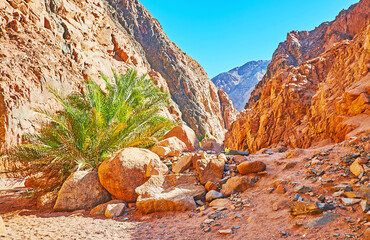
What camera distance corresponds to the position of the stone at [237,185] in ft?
11.3

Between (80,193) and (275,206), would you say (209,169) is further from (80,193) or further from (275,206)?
(80,193)

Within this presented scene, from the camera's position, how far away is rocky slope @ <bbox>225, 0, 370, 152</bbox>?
652 centimetres

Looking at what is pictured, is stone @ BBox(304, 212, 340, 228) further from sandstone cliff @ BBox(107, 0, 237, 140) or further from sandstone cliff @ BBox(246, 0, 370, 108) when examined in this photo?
sandstone cliff @ BBox(107, 0, 237, 140)

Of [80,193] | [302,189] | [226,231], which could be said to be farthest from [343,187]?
[80,193]

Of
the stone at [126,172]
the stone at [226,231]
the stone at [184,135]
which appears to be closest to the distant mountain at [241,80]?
the stone at [184,135]

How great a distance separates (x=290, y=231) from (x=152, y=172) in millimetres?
2766

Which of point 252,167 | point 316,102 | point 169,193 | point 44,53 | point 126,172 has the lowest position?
point 169,193

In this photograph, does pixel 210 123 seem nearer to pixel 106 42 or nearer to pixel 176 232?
pixel 106 42

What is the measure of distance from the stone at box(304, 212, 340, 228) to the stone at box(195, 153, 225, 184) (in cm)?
203

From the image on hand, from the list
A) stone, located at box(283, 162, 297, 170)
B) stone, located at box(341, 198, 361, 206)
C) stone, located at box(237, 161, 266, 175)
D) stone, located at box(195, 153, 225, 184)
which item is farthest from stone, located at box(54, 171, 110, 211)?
stone, located at box(341, 198, 361, 206)

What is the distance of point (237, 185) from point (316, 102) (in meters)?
9.79

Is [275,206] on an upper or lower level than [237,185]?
lower

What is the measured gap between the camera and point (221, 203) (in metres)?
3.12

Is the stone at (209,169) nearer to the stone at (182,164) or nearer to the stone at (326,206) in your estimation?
the stone at (182,164)
